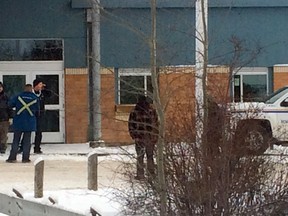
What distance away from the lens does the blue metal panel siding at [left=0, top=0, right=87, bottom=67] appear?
24.6m

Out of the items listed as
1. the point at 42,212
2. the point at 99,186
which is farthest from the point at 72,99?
the point at 42,212

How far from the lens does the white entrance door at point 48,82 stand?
972 inches

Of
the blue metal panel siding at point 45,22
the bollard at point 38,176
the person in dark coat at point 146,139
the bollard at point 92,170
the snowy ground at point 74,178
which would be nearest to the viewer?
the person in dark coat at point 146,139

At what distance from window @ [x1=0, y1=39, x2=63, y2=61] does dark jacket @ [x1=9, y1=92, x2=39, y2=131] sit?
254 inches

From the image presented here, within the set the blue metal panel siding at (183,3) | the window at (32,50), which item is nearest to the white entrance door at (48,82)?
the window at (32,50)

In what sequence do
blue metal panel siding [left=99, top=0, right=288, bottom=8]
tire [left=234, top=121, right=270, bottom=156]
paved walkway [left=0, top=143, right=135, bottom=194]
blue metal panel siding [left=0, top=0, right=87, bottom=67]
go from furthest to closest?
blue metal panel siding [left=0, top=0, right=87, bottom=67] → blue metal panel siding [left=99, top=0, right=288, bottom=8] → paved walkway [left=0, top=143, right=135, bottom=194] → tire [left=234, top=121, right=270, bottom=156]

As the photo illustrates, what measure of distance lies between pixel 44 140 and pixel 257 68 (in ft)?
24.2

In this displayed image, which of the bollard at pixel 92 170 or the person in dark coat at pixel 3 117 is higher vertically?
the person in dark coat at pixel 3 117

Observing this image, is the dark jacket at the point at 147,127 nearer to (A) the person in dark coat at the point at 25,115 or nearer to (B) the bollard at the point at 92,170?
(B) the bollard at the point at 92,170

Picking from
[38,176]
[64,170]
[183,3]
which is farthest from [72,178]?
[183,3]

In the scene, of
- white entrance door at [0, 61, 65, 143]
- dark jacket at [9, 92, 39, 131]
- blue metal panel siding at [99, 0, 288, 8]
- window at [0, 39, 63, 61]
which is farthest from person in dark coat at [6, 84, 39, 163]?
window at [0, 39, 63, 61]

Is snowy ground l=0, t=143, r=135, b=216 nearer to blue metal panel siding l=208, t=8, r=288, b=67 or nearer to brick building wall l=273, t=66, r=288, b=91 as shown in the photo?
blue metal panel siding l=208, t=8, r=288, b=67

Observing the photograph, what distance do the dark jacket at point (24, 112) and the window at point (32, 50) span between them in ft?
21.2

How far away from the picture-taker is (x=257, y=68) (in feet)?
82.6
